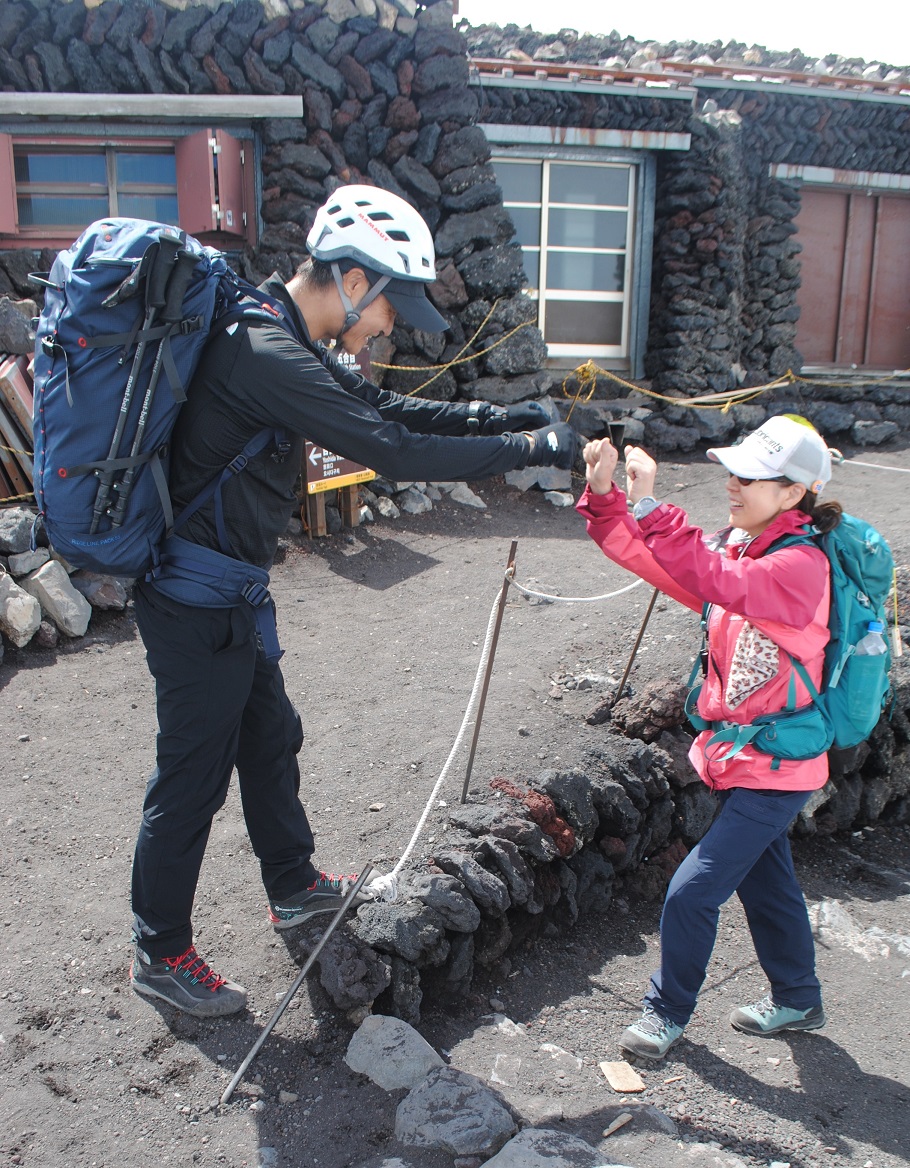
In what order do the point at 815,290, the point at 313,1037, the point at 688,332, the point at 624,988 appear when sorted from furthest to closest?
the point at 815,290, the point at 688,332, the point at 624,988, the point at 313,1037

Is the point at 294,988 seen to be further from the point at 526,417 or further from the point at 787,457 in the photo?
the point at 787,457

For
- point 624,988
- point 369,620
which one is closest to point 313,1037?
point 624,988

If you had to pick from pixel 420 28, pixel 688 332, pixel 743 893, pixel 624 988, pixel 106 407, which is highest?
pixel 420 28

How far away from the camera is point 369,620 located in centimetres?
684

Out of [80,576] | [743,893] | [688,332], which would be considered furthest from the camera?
[688,332]

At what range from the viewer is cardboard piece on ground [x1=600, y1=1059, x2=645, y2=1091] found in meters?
3.10

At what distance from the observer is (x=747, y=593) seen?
2730 millimetres

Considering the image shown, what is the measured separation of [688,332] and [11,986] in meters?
11.4

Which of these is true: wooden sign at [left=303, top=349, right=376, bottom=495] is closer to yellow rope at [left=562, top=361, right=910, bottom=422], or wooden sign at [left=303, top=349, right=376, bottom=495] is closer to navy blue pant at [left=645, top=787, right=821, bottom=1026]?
yellow rope at [left=562, top=361, right=910, bottom=422]

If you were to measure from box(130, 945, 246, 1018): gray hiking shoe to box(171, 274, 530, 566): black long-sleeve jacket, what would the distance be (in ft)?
4.19

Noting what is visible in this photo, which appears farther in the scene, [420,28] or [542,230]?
[542,230]

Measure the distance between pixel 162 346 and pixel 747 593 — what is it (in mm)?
1700

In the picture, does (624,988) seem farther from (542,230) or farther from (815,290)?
(815,290)

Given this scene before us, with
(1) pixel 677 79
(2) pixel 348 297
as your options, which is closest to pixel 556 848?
(2) pixel 348 297
